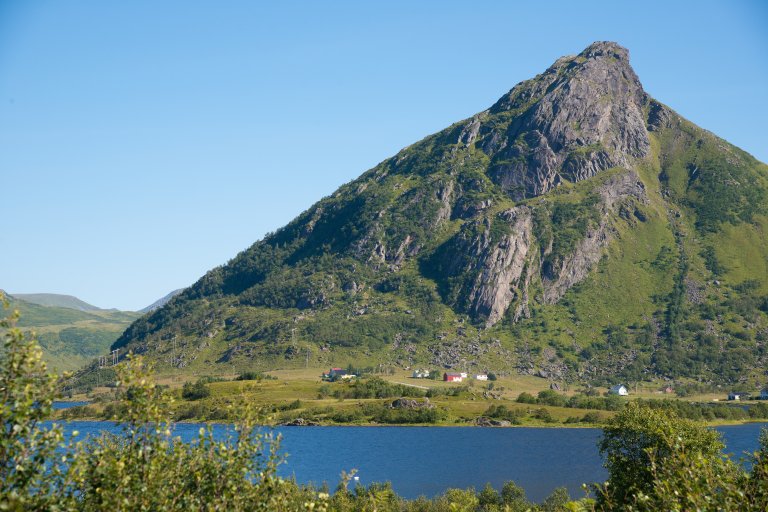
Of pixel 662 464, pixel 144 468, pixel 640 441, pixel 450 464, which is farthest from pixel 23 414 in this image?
pixel 450 464

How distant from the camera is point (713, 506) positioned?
28.4 meters

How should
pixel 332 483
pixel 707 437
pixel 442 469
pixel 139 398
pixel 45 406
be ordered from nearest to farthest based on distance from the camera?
pixel 45 406, pixel 139 398, pixel 707 437, pixel 332 483, pixel 442 469

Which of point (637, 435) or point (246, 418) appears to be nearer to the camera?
point (246, 418)

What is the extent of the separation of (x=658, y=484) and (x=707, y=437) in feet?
174

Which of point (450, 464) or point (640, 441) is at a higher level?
point (640, 441)

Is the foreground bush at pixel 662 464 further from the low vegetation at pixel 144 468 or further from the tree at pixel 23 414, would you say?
the tree at pixel 23 414

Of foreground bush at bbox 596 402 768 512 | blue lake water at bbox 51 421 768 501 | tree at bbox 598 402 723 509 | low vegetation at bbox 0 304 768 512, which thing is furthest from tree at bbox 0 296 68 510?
blue lake water at bbox 51 421 768 501

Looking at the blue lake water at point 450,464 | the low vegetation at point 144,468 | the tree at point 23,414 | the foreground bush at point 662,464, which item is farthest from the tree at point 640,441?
the tree at point 23,414

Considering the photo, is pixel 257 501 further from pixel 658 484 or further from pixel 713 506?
pixel 713 506

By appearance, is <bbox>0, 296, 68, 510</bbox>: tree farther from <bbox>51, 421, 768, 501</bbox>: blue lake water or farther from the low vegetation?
<bbox>51, 421, 768, 501</bbox>: blue lake water

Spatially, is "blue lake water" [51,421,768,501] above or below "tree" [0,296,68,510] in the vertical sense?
below

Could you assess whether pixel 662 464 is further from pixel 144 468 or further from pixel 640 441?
pixel 640 441

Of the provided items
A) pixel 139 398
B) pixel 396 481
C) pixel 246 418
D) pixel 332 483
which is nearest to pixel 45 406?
pixel 139 398

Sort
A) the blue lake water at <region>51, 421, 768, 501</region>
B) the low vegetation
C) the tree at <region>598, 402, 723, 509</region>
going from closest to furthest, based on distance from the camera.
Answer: the low vegetation, the tree at <region>598, 402, 723, 509</region>, the blue lake water at <region>51, 421, 768, 501</region>
